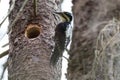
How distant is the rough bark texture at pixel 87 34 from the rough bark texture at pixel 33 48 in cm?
124

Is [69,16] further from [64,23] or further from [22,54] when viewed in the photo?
[22,54]

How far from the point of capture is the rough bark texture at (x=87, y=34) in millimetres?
2066

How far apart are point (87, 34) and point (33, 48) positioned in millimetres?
1424

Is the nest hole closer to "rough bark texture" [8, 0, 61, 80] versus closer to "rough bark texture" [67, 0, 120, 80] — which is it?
"rough bark texture" [8, 0, 61, 80]

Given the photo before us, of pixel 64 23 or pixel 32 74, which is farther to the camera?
pixel 64 23

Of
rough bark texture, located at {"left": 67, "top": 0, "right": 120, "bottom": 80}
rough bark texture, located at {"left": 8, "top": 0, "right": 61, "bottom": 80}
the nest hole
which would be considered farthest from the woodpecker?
rough bark texture, located at {"left": 67, "top": 0, "right": 120, "bottom": 80}

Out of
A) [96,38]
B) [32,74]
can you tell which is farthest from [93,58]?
[32,74]

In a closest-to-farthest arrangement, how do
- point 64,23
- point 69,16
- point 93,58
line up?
point 93,58, point 64,23, point 69,16

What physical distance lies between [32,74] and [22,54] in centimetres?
20

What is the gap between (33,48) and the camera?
3.47m

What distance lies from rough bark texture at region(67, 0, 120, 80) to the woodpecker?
1225 millimetres

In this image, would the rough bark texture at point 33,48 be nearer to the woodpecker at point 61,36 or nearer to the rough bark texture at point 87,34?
the woodpecker at point 61,36

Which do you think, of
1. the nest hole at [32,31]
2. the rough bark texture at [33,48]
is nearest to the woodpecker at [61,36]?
the rough bark texture at [33,48]

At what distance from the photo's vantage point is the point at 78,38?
215 centimetres
